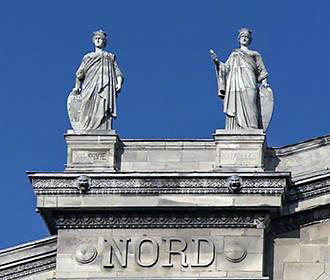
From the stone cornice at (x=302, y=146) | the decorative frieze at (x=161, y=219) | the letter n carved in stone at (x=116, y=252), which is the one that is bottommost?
the letter n carved in stone at (x=116, y=252)

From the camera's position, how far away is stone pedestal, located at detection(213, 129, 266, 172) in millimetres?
48500

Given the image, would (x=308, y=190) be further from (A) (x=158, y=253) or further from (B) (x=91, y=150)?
(B) (x=91, y=150)

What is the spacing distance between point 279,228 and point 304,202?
84cm

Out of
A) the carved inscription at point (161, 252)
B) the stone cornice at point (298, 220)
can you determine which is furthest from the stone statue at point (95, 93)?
the stone cornice at point (298, 220)

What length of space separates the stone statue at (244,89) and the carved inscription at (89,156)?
3003 mm

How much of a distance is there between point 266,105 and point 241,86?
744 mm

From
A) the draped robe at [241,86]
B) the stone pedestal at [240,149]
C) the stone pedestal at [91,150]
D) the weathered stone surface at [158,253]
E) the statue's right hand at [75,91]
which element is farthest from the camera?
the statue's right hand at [75,91]

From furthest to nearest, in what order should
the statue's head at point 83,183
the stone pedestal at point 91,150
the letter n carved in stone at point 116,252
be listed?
1. the stone pedestal at point 91,150
2. the statue's head at point 83,183
3. the letter n carved in stone at point 116,252

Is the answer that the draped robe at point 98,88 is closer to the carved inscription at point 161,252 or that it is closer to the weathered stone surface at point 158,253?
the weathered stone surface at point 158,253

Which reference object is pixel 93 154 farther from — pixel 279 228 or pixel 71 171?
pixel 279 228

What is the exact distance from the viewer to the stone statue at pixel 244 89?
49.2 metres

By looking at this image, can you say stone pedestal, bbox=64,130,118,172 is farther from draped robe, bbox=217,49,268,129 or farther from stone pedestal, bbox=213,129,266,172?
draped robe, bbox=217,49,268,129

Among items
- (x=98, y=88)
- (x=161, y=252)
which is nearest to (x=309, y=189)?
(x=161, y=252)

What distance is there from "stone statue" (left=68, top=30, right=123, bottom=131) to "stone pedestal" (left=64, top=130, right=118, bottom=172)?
353 millimetres
